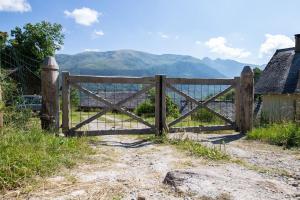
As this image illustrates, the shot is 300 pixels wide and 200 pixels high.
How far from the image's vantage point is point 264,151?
7.44 metres

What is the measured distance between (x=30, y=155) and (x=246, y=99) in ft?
21.2

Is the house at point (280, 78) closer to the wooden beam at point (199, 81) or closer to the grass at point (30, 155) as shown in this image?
the wooden beam at point (199, 81)

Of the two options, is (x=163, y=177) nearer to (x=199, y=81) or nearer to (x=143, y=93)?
(x=143, y=93)

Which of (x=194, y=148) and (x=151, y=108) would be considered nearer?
(x=194, y=148)

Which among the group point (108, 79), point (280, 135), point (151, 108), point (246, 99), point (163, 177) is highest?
point (108, 79)

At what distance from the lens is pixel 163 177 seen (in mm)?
5125

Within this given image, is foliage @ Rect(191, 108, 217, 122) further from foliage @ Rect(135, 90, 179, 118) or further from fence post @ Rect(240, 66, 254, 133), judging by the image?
foliage @ Rect(135, 90, 179, 118)

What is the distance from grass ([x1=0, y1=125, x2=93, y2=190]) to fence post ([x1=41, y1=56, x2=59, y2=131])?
1244mm

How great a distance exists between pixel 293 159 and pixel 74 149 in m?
4.02

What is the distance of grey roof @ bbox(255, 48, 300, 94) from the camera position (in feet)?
91.4

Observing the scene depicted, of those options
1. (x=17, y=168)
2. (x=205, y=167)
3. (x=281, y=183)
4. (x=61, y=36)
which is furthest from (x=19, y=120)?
(x=61, y=36)

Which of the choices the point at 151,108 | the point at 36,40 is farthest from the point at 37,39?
the point at 151,108

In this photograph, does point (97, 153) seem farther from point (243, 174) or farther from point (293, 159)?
point (293, 159)

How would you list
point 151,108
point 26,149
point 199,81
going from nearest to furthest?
point 26,149
point 199,81
point 151,108
